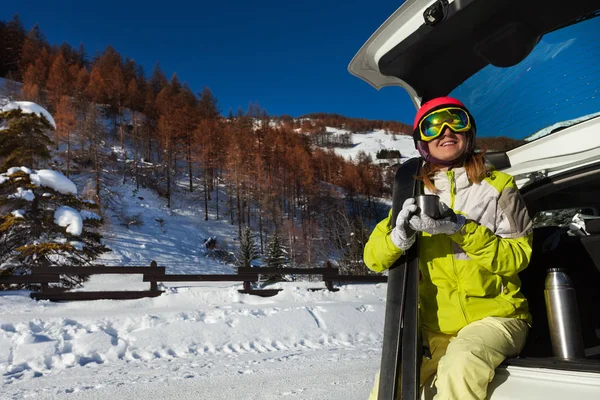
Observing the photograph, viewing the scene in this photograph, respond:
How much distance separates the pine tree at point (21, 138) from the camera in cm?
1259

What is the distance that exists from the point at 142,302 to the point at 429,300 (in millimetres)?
8803

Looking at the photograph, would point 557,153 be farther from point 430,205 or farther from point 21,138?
point 21,138

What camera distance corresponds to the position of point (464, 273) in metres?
1.52

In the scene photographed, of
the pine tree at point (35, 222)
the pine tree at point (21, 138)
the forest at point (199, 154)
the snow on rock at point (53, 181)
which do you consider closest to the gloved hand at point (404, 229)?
the pine tree at point (35, 222)

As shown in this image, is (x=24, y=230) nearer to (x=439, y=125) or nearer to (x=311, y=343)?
(x=311, y=343)

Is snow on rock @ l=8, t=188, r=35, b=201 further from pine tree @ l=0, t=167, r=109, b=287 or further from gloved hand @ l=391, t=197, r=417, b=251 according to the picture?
gloved hand @ l=391, t=197, r=417, b=251

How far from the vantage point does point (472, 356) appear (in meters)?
1.23

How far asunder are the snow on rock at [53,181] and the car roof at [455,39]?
1301 cm

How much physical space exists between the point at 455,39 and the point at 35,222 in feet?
45.8

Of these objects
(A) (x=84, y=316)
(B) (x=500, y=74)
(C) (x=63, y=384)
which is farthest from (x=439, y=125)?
(A) (x=84, y=316)

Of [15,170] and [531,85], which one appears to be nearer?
[531,85]

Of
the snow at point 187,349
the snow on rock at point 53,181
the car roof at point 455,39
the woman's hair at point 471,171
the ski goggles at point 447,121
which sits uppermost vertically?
the snow on rock at point 53,181

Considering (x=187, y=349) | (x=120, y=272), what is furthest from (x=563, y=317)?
(x=120, y=272)

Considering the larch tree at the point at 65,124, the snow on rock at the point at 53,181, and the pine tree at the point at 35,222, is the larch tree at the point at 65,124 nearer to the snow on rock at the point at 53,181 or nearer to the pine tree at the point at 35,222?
the pine tree at the point at 35,222
